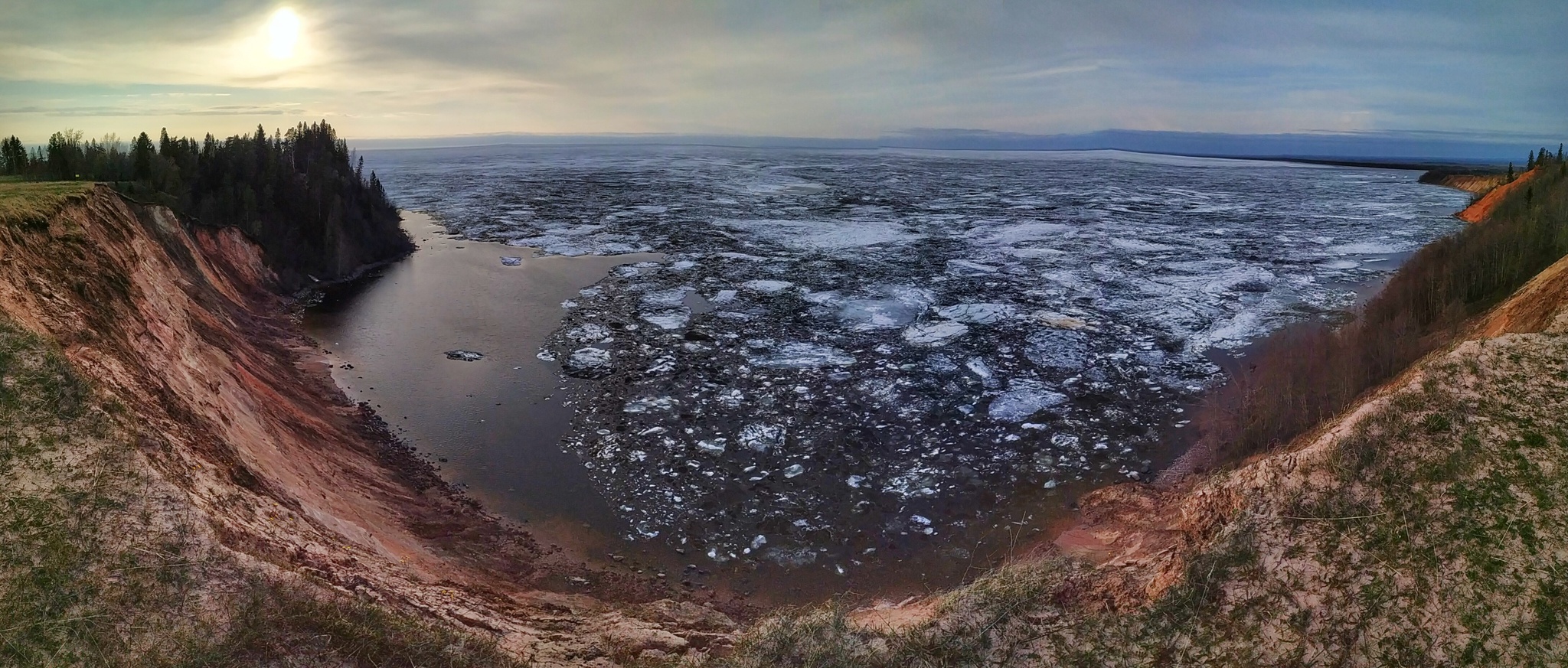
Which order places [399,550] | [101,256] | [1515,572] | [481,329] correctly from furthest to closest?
[481,329] < [101,256] < [399,550] < [1515,572]

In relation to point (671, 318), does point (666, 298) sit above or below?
above

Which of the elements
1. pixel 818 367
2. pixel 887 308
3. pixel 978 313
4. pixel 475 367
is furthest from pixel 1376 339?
pixel 475 367

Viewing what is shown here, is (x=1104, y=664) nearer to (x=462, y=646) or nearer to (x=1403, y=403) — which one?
(x=1403, y=403)

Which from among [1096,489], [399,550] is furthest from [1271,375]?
[399,550]

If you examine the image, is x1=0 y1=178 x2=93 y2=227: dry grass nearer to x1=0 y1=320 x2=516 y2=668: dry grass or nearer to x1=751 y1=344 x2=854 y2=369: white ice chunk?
x1=0 y1=320 x2=516 y2=668: dry grass

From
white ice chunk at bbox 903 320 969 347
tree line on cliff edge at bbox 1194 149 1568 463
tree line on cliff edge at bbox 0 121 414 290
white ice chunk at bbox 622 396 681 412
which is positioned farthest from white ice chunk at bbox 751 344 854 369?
tree line on cliff edge at bbox 0 121 414 290

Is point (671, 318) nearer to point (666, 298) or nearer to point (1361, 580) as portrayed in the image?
point (666, 298)
